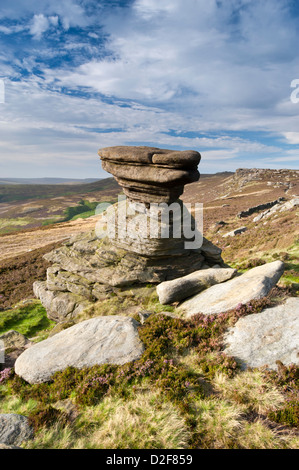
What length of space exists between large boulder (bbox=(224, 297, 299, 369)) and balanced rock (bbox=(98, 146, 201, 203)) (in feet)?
31.1

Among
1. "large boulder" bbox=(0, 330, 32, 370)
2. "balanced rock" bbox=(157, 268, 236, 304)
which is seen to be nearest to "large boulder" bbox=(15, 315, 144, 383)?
"large boulder" bbox=(0, 330, 32, 370)

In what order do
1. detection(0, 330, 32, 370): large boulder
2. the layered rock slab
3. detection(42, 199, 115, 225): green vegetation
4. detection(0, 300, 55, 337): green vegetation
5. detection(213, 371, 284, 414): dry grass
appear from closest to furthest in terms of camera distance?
detection(213, 371, 284, 414): dry grass
detection(0, 330, 32, 370): large boulder
the layered rock slab
detection(0, 300, 55, 337): green vegetation
detection(42, 199, 115, 225): green vegetation

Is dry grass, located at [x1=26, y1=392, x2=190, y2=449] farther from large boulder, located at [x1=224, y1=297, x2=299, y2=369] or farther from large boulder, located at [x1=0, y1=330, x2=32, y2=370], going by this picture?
large boulder, located at [x1=0, y1=330, x2=32, y2=370]

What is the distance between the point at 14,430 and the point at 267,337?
9704 millimetres

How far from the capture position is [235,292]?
1263 cm

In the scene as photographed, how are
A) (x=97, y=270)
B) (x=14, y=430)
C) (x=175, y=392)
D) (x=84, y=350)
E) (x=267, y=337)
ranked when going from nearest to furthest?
(x=14, y=430), (x=175, y=392), (x=267, y=337), (x=84, y=350), (x=97, y=270)

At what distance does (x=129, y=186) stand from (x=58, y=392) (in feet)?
45.2

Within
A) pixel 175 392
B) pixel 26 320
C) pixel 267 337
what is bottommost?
pixel 26 320

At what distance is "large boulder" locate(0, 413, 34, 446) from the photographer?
6.97 m

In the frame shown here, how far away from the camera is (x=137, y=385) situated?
28.8 ft

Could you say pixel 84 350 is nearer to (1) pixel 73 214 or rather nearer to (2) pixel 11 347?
(2) pixel 11 347

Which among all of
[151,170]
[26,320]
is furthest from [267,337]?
[26,320]

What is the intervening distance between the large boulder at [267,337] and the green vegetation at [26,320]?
55.3ft

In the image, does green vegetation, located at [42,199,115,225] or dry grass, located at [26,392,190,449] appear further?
green vegetation, located at [42,199,115,225]
